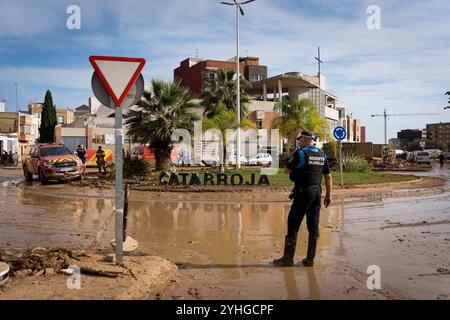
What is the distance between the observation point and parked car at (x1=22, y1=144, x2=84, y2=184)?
2011 centimetres

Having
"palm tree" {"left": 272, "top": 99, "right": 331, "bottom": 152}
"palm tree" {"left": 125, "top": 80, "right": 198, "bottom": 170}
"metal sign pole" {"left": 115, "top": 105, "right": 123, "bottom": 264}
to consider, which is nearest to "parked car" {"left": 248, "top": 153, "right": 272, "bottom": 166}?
"palm tree" {"left": 272, "top": 99, "right": 331, "bottom": 152}

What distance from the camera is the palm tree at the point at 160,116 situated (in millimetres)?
24109

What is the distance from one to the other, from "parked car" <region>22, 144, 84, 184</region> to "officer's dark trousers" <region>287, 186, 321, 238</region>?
16.1 m

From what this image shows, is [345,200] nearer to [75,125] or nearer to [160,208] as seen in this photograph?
[160,208]

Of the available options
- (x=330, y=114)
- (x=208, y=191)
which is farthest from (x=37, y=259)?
(x=330, y=114)

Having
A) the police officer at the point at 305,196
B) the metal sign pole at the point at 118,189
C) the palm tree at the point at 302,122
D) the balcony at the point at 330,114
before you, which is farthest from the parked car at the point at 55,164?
the balcony at the point at 330,114

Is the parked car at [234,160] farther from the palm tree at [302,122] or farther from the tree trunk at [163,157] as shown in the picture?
the tree trunk at [163,157]

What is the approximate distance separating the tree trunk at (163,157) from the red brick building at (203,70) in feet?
135

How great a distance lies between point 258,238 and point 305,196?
2.41 metres

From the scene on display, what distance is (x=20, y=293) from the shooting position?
4641 millimetres

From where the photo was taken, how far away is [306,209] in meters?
6.38

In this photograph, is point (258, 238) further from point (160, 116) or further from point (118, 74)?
point (160, 116)
